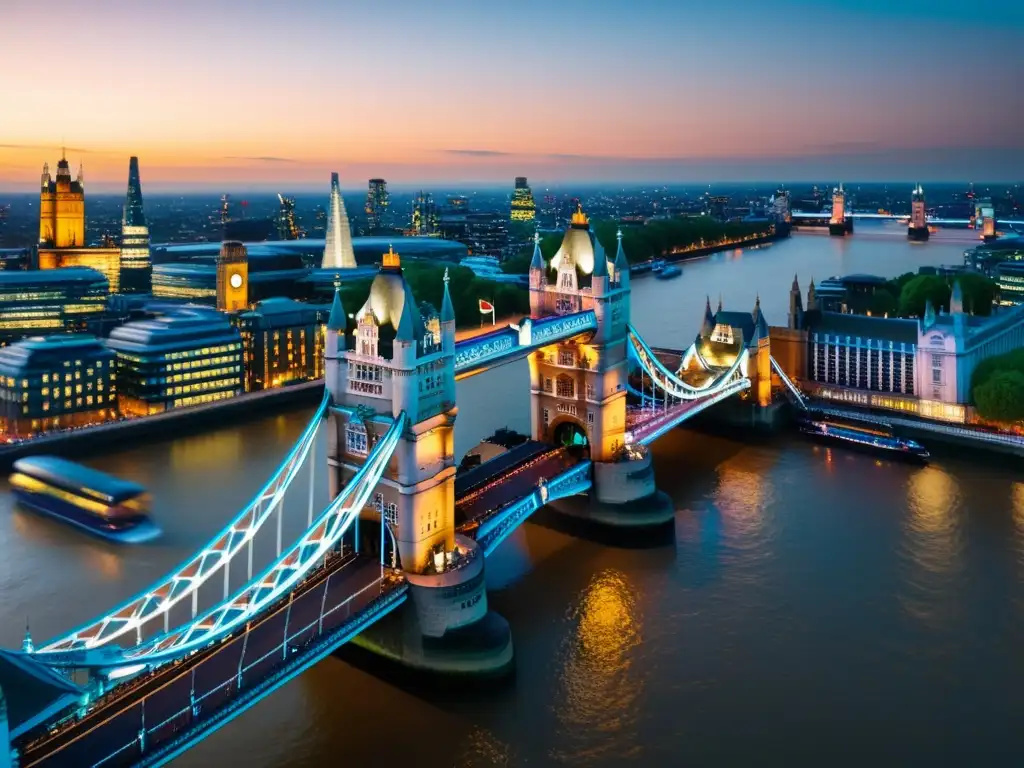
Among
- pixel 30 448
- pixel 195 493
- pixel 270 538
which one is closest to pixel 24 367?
pixel 30 448

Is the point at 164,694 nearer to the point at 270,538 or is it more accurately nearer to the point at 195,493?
the point at 270,538

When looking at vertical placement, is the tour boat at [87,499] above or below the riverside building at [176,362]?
below

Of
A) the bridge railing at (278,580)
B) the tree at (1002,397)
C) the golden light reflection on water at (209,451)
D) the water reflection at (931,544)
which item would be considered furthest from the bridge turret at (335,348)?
the tree at (1002,397)

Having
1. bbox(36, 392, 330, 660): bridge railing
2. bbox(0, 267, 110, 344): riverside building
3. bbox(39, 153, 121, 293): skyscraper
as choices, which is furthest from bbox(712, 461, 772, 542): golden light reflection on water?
bbox(39, 153, 121, 293): skyscraper

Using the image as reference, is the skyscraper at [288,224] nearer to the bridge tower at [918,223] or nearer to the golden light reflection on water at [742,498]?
the bridge tower at [918,223]

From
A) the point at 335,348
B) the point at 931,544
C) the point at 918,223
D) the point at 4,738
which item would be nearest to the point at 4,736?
the point at 4,738

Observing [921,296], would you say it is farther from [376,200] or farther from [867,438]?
[376,200]
